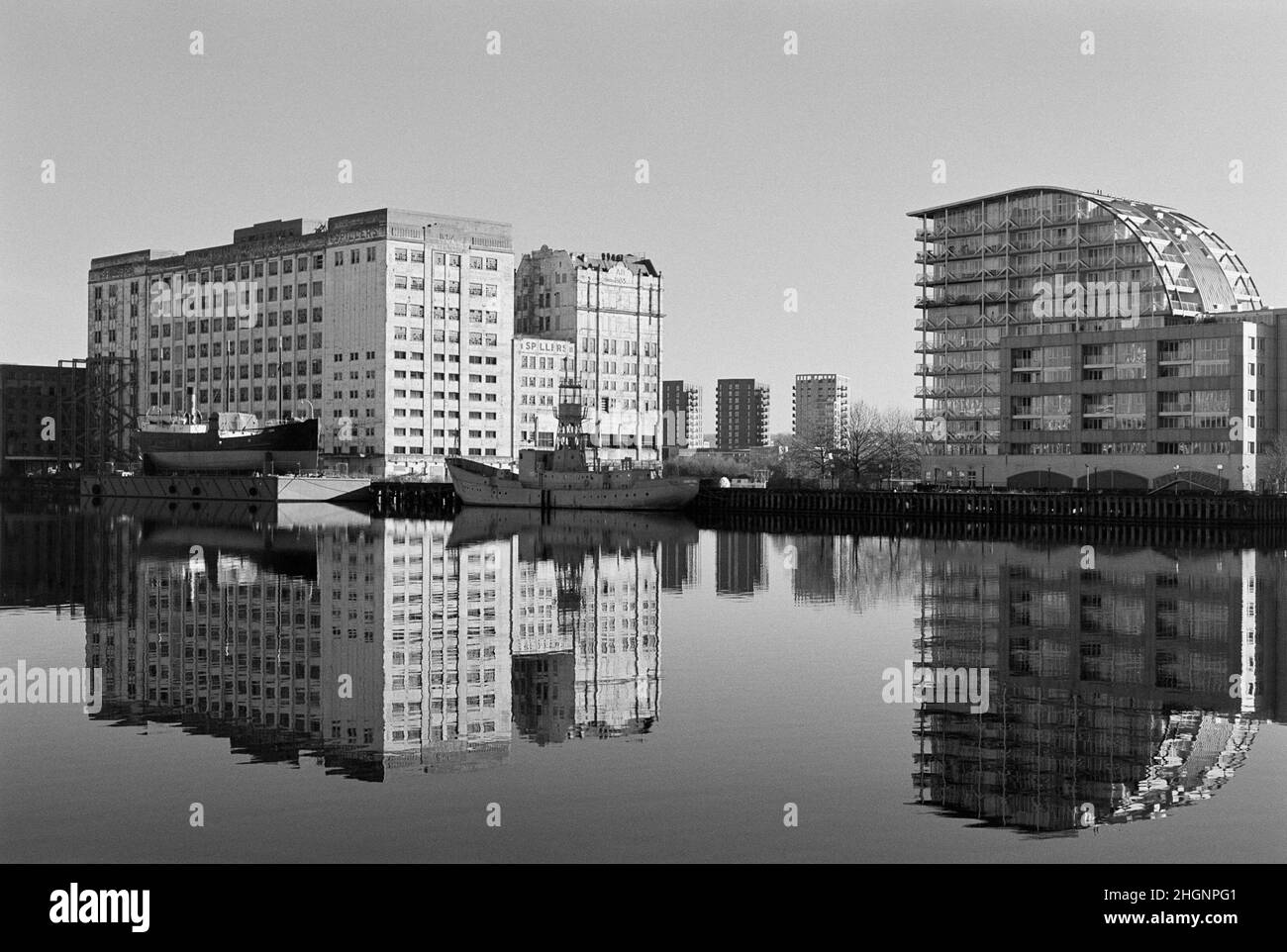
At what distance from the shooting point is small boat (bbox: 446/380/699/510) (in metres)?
132

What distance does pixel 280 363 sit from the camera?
18875 centimetres

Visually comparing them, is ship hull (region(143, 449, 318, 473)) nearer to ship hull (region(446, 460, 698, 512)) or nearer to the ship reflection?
ship hull (region(446, 460, 698, 512))

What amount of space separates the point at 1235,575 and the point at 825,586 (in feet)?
60.6

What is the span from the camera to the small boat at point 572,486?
13150cm

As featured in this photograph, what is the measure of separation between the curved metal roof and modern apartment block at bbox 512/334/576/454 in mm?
59085

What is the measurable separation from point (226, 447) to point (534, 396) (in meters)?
54.4

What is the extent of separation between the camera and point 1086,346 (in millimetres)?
148250

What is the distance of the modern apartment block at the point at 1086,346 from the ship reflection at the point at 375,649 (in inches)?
3415

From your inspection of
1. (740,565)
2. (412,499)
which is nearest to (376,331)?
(412,499)

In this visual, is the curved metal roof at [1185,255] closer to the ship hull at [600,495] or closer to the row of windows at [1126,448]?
the row of windows at [1126,448]
